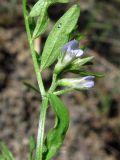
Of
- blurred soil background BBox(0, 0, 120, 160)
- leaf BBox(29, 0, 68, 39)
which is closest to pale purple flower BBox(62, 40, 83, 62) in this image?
leaf BBox(29, 0, 68, 39)

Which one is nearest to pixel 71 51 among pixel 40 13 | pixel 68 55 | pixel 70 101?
pixel 68 55

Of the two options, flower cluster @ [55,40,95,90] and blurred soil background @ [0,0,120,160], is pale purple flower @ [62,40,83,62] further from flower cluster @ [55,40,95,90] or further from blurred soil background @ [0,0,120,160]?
blurred soil background @ [0,0,120,160]

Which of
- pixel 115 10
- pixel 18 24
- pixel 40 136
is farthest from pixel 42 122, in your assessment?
pixel 115 10

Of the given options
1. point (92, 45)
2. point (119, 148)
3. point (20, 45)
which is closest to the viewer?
point (119, 148)

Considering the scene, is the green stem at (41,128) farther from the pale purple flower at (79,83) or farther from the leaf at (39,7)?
the leaf at (39,7)

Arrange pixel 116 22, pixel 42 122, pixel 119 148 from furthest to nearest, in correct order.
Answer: pixel 116 22 < pixel 119 148 < pixel 42 122

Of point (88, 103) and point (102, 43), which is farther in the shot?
point (102, 43)

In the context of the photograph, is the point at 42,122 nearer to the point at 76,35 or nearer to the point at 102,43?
the point at 76,35

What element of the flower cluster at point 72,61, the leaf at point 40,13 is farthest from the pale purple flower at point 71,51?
the leaf at point 40,13
